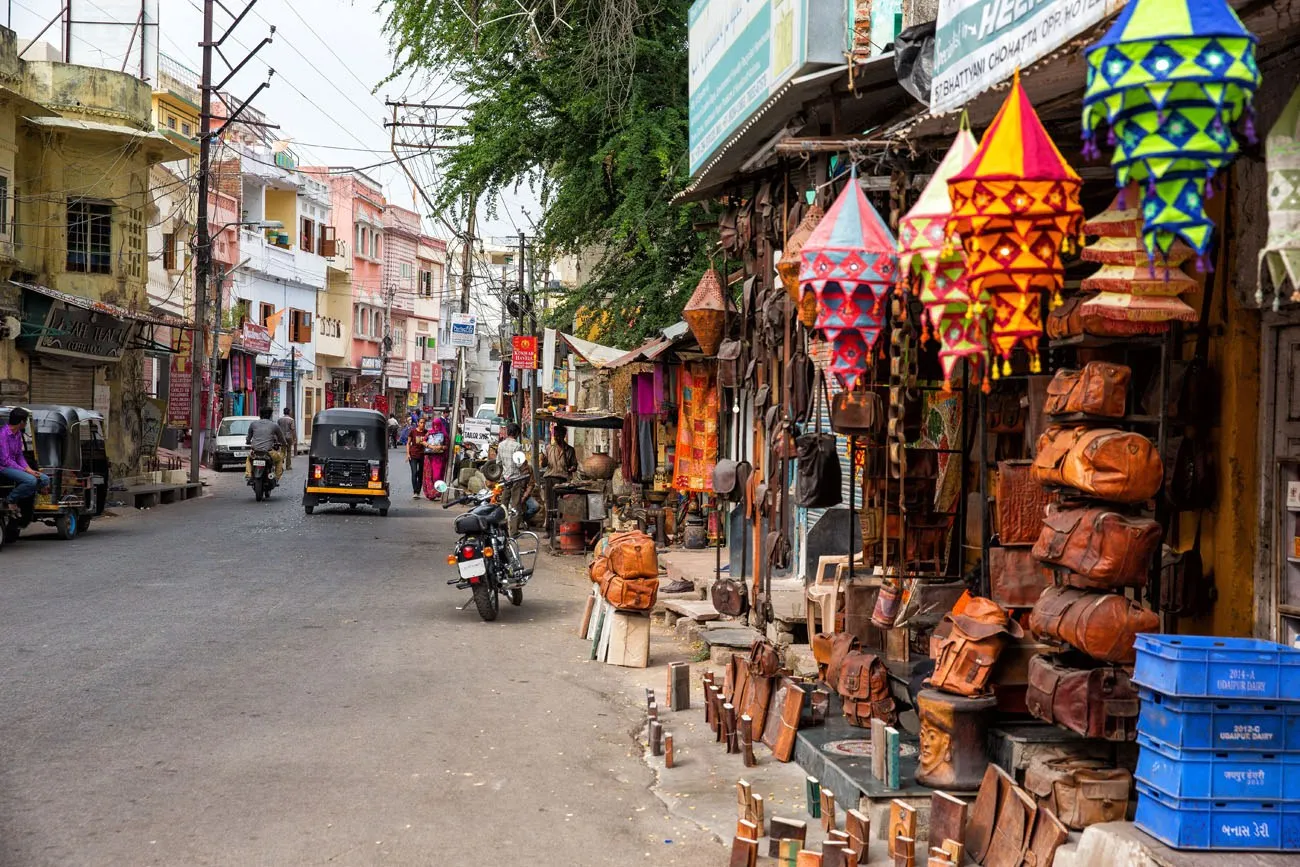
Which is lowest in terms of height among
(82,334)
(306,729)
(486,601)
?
(306,729)

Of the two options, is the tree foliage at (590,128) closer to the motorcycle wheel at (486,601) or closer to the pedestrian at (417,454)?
the motorcycle wheel at (486,601)

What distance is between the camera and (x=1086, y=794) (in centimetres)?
539

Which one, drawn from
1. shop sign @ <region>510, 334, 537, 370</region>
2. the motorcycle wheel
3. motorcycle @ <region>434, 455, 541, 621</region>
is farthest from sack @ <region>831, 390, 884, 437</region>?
shop sign @ <region>510, 334, 537, 370</region>

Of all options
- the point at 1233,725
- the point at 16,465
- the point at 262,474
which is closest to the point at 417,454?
the point at 262,474

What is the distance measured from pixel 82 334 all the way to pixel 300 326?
34561 millimetres

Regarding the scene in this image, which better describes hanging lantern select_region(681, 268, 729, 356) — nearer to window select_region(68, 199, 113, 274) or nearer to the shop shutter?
the shop shutter

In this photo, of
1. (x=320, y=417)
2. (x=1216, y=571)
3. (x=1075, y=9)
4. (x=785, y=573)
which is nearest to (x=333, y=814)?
(x=1216, y=571)

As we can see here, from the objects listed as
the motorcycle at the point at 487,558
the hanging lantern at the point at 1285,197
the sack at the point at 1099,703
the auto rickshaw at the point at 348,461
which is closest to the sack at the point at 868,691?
the sack at the point at 1099,703

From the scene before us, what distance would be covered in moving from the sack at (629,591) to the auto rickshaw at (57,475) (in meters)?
10.6

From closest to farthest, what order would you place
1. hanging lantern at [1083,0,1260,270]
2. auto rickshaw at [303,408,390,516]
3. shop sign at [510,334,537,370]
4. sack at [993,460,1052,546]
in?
hanging lantern at [1083,0,1260,270]
sack at [993,460,1052,546]
auto rickshaw at [303,408,390,516]
shop sign at [510,334,537,370]

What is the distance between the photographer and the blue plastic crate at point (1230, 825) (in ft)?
15.0

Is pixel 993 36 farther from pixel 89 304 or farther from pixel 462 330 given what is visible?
pixel 462 330

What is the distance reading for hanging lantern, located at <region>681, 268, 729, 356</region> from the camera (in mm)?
12102

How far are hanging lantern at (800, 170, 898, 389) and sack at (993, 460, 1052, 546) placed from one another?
45.6 inches
